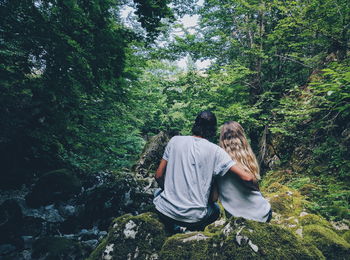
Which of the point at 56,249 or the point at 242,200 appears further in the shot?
the point at 56,249

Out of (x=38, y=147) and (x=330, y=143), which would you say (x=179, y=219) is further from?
(x=330, y=143)

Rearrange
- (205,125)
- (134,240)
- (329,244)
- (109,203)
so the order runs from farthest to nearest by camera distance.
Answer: (109,203), (329,244), (205,125), (134,240)

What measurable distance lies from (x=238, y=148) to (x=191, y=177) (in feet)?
2.13

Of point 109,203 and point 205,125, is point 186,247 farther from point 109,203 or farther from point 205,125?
point 109,203

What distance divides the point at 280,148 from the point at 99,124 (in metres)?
7.22

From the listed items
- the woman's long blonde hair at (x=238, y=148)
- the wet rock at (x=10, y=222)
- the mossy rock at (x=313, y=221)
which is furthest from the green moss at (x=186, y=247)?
the wet rock at (x=10, y=222)

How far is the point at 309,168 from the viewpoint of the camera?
6.57m

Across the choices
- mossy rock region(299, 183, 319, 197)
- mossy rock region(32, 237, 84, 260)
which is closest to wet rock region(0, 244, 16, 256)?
mossy rock region(32, 237, 84, 260)

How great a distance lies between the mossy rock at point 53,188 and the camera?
19.6 feet

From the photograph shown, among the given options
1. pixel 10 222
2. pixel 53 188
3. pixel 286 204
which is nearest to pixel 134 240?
pixel 286 204

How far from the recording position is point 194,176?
2.09 metres

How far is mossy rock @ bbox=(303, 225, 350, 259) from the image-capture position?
2.40 meters

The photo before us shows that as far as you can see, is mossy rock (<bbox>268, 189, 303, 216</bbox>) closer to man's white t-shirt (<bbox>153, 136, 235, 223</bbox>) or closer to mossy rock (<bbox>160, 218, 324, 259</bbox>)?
mossy rock (<bbox>160, 218, 324, 259</bbox>)

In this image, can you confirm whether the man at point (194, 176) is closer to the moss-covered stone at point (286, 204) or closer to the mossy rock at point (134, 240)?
the mossy rock at point (134, 240)
